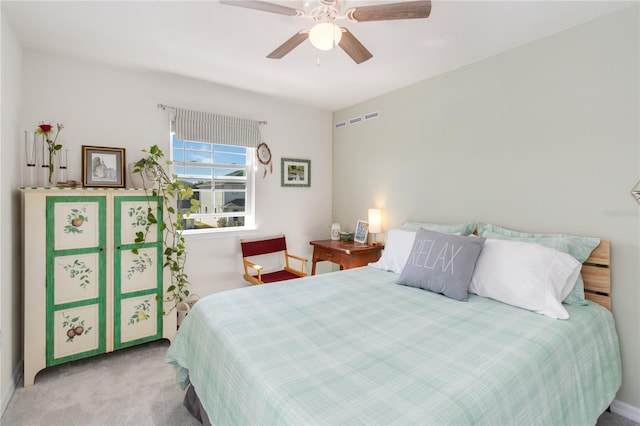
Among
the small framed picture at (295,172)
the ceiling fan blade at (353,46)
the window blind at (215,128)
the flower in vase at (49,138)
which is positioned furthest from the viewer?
the small framed picture at (295,172)

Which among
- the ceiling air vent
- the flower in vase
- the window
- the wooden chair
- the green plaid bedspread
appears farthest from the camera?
the ceiling air vent

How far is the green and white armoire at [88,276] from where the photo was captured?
2.25m

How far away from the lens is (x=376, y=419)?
96 centimetres

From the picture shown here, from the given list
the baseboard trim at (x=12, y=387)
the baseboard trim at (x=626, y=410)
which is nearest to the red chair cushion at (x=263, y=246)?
the baseboard trim at (x=12, y=387)

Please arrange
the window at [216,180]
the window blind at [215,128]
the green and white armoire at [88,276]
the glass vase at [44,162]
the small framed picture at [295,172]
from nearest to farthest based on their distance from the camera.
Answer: the green and white armoire at [88,276], the glass vase at [44,162], the window blind at [215,128], the window at [216,180], the small framed picture at [295,172]

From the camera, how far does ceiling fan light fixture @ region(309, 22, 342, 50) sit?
5.39 ft

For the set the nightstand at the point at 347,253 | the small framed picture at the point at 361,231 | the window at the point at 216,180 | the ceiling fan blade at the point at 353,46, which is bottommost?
the nightstand at the point at 347,253

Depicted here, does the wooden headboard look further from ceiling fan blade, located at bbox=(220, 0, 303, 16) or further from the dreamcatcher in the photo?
the dreamcatcher

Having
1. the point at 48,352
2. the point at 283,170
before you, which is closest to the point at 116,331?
the point at 48,352

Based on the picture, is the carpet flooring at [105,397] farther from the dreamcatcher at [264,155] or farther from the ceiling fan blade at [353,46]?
the ceiling fan blade at [353,46]

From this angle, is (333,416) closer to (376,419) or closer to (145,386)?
(376,419)

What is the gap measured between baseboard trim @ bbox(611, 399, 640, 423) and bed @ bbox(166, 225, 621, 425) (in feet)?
1.00

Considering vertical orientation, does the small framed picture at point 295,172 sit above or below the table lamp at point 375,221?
above

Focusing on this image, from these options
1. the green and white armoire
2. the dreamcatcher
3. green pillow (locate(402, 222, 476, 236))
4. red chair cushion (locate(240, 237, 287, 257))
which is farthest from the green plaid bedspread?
the dreamcatcher
